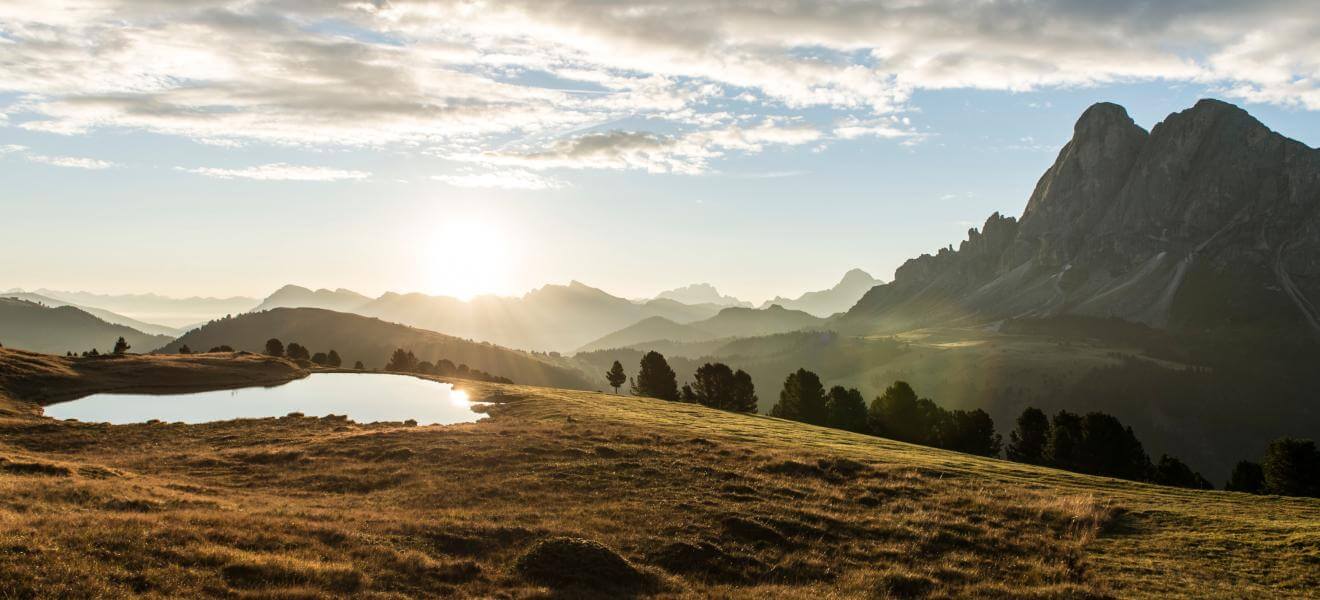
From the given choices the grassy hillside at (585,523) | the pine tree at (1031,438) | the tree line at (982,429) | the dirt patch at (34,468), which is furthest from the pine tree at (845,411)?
the dirt patch at (34,468)

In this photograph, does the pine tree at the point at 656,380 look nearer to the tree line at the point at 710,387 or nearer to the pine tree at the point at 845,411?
the tree line at the point at 710,387

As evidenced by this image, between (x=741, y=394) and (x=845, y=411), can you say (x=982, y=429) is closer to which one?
(x=845, y=411)

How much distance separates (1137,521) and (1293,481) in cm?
8520

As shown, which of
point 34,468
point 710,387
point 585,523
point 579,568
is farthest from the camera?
point 710,387

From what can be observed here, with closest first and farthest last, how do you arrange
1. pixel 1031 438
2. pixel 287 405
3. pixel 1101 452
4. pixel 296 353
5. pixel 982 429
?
1. pixel 287 405
2. pixel 1101 452
3. pixel 1031 438
4. pixel 982 429
5. pixel 296 353

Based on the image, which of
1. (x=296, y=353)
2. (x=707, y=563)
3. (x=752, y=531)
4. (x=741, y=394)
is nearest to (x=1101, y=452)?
(x=741, y=394)

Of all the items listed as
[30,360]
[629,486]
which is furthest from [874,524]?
[30,360]

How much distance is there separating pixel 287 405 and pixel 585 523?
182 ft

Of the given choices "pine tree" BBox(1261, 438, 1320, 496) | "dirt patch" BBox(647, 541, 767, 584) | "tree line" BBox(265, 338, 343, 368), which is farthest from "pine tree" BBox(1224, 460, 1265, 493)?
"tree line" BBox(265, 338, 343, 368)

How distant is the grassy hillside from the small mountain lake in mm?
12563

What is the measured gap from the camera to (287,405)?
7188 cm

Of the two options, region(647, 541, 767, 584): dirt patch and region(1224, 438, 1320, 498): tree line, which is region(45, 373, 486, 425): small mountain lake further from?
region(1224, 438, 1320, 498): tree line

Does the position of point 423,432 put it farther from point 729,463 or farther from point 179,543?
point 179,543

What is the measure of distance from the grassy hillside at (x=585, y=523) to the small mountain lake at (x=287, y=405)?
12.6 metres
